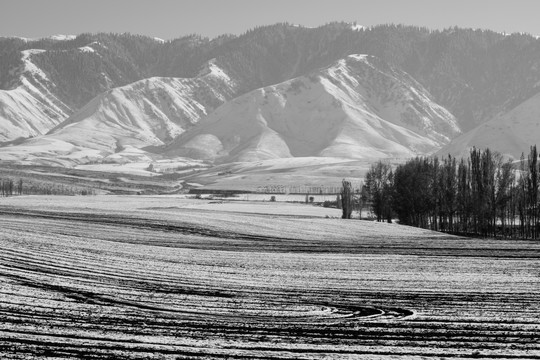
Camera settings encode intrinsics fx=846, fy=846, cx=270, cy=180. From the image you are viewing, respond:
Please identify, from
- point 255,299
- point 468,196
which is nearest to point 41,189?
point 468,196

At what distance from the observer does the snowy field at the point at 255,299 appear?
18594mm

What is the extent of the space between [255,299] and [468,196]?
6950 centimetres

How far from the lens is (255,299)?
26797mm

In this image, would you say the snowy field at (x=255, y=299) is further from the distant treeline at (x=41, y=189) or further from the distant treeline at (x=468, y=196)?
the distant treeline at (x=41, y=189)

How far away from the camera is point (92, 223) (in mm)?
59312

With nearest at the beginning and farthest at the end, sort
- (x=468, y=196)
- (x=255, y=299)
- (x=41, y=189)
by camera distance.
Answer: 1. (x=255, y=299)
2. (x=468, y=196)
3. (x=41, y=189)

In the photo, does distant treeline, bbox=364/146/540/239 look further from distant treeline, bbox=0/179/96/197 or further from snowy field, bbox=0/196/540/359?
distant treeline, bbox=0/179/96/197

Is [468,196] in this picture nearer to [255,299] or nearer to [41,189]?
[255,299]

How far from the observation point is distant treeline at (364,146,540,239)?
87.0 m

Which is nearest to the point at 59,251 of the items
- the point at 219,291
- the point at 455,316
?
the point at 219,291

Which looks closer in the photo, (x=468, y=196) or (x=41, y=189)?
(x=468, y=196)

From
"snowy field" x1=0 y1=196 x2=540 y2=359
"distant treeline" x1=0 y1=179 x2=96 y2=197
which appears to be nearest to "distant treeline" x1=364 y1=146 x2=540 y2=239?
"snowy field" x1=0 y1=196 x2=540 y2=359

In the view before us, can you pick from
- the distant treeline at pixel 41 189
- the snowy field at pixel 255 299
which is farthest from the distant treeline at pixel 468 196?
the distant treeline at pixel 41 189

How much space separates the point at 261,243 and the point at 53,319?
32469 millimetres
